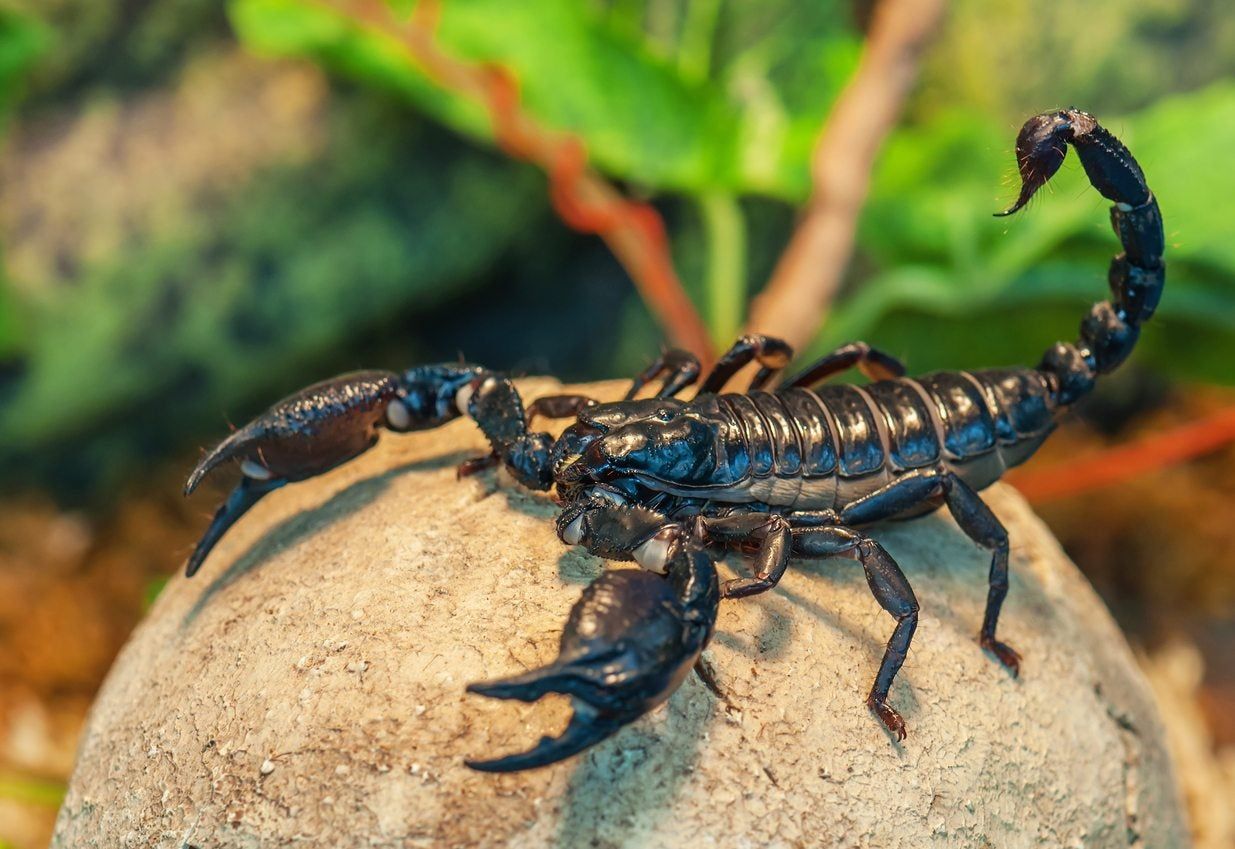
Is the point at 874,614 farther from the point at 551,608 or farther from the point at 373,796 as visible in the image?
the point at 373,796

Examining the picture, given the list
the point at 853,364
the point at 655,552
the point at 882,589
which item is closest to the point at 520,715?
the point at 655,552

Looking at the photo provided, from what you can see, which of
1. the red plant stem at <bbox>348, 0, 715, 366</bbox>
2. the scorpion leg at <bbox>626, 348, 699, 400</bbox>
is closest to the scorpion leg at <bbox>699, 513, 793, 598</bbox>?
the scorpion leg at <bbox>626, 348, 699, 400</bbox>

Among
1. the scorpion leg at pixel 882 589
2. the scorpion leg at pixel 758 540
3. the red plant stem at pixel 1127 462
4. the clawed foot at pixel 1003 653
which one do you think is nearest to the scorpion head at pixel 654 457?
the scorpion leg at pixel 758 540

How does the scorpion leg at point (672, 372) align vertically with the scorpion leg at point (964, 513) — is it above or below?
above

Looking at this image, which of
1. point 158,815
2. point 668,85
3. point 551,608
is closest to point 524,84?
point 668,85

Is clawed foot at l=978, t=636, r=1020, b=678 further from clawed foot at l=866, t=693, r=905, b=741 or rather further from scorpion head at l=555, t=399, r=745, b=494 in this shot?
scorpion head at l=555, t=399, r=745, b=494

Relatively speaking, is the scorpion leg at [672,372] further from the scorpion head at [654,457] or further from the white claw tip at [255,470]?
the white claw tip at [255,470]

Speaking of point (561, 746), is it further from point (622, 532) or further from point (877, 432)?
point (877, 432)
